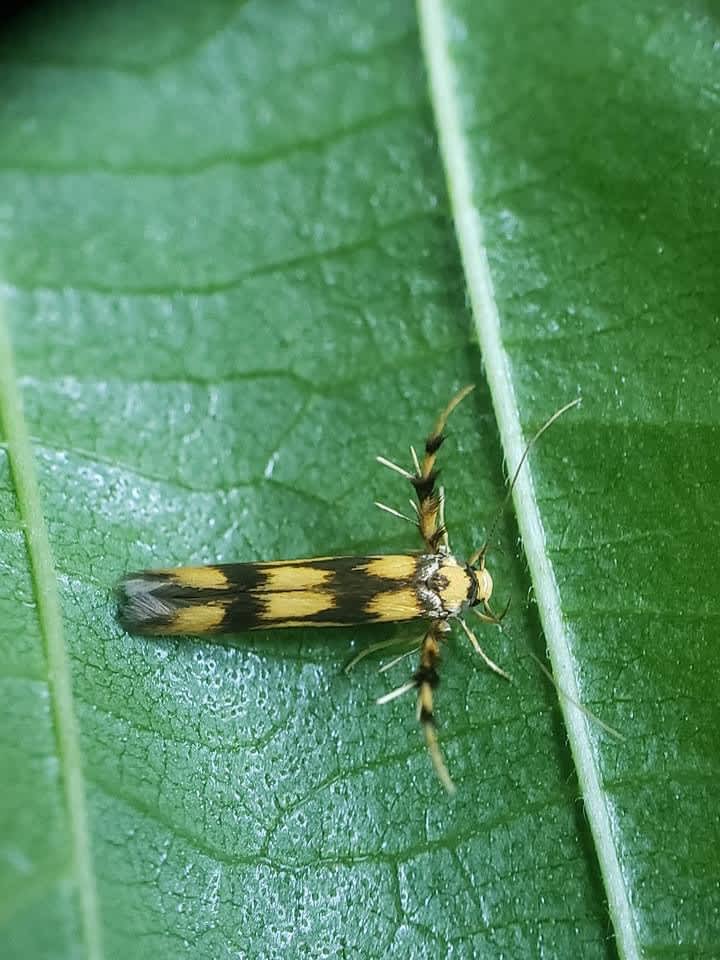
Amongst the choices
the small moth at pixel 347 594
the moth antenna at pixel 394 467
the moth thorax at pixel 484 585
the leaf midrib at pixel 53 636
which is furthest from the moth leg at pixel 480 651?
the leaf midrib at pixel 53 636

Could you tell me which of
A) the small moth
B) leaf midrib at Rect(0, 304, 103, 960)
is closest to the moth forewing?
the small moth

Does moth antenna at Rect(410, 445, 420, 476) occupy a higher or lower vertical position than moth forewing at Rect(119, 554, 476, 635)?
higher

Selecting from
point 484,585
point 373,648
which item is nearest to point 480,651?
point 484,585

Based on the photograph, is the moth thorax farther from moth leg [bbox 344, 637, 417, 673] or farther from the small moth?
moth leg [bbox 344, 637, 417, 673]

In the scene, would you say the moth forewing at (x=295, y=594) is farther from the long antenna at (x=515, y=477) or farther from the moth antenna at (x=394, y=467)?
the moth antenna at (x=394, y=467)

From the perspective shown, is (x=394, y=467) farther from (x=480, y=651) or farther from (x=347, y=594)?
(x=480, y=651)

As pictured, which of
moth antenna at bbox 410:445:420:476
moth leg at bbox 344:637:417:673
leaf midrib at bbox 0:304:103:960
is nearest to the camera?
leaf midrib at bbox 0:304:103:960
